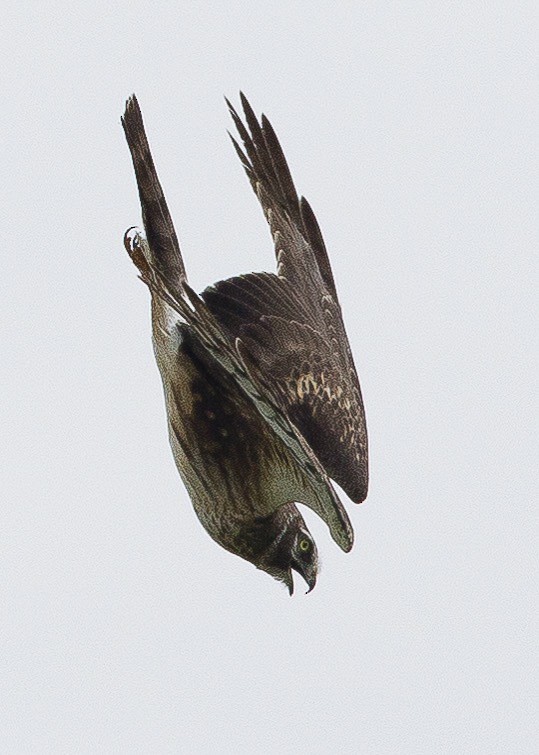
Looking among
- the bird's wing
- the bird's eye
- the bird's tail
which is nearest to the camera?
the bird's wing

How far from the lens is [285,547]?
1007 cm

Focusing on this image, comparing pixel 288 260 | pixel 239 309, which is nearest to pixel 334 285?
pixel 288 260

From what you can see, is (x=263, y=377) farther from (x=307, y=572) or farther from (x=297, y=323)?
(x=307, y=572)

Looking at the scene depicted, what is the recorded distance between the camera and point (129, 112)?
8844 mm

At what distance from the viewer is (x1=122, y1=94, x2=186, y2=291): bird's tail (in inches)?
348

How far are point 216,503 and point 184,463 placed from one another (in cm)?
29

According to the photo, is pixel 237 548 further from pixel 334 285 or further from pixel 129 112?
pixel 129 112

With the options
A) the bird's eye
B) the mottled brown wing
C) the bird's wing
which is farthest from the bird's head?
the bird's wing

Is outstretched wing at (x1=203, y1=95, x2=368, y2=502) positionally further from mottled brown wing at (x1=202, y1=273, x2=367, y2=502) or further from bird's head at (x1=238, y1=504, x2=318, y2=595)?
bird's head at (x1=238, y1=504, x2=318, y2=595)

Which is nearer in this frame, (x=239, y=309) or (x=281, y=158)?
(x=239, y=309)

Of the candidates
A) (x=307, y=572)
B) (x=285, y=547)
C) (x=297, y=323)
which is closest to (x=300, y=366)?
(x=297, y=323)

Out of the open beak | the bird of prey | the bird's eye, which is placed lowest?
the open beak

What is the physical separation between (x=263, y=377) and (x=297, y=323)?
1.33 meters

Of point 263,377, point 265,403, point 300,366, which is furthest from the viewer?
point 300,366
